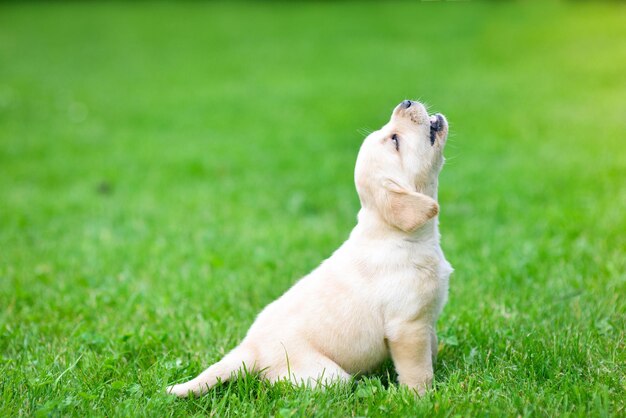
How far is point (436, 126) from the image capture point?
10.3ft

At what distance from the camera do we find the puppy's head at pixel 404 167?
9.32 ft

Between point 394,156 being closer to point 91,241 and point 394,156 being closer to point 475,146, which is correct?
point 91,241

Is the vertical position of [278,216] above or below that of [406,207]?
below

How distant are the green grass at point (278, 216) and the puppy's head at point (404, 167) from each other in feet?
2.29

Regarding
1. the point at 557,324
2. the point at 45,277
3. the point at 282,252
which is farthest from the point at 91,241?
the point at 557,324

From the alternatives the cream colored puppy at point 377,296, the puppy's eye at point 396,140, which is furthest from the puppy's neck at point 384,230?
the puppy's eye at point 396,140

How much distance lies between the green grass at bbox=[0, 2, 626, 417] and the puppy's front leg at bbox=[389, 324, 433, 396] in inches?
2.5

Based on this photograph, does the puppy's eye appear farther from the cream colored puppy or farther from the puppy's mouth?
the puppy's mouth

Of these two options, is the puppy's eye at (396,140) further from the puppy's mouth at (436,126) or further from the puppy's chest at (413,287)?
the puppy's chest at (413,287)

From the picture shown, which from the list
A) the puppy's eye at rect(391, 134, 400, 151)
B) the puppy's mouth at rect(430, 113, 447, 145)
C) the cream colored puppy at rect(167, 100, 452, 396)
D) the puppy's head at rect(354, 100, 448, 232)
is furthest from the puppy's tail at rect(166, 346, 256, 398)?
the puppy's mouth at rect(430, 113, 447, 145)

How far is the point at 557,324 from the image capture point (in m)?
3.53

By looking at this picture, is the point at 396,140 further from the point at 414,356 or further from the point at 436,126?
the point at 414,356

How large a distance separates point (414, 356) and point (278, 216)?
313 cm

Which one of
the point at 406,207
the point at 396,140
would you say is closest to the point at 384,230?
the point at 406,207
